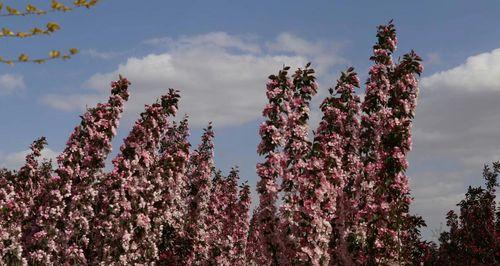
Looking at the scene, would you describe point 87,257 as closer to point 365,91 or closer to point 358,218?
point 358,218

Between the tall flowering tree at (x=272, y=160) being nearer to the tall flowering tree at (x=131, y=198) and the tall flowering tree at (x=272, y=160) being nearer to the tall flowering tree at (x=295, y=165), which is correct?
the tall flowering tree at (x=295, y=165)

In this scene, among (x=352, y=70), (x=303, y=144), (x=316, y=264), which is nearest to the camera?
(x=316, y=264)

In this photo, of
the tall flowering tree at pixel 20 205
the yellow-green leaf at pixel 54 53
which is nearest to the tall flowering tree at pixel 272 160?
the tall flowering tree at pixel 20 205

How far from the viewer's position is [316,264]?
17938 mm

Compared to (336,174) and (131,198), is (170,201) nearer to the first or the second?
(131,198)

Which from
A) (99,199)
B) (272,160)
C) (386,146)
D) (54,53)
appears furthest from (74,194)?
(54,53)

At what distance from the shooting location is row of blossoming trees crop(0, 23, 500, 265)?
18.3 m

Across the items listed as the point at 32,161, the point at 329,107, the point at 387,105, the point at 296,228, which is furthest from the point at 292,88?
the point at 32,161

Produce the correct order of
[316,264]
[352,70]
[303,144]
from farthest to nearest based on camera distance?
[352,70], [303,144], [316,264]

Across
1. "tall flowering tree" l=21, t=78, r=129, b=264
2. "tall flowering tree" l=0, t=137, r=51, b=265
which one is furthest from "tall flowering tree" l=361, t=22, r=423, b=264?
"tall flowering tree" l=0, t=137, r=51, b=265

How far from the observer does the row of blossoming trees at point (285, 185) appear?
18.3 meters

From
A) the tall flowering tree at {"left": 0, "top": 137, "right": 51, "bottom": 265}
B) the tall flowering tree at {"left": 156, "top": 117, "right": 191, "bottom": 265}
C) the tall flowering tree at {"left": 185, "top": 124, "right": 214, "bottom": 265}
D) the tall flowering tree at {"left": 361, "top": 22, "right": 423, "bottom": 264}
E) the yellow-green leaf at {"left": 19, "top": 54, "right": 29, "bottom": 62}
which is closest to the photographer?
the yellow-green leaf at {"left": 19, "top": 54, "right": 29, "bottom": 62}

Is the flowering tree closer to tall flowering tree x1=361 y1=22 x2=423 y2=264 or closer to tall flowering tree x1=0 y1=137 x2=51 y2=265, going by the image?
tall flowering tree x1=361 y1=22 x2=423 y2=264

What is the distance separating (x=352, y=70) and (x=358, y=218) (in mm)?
5708
